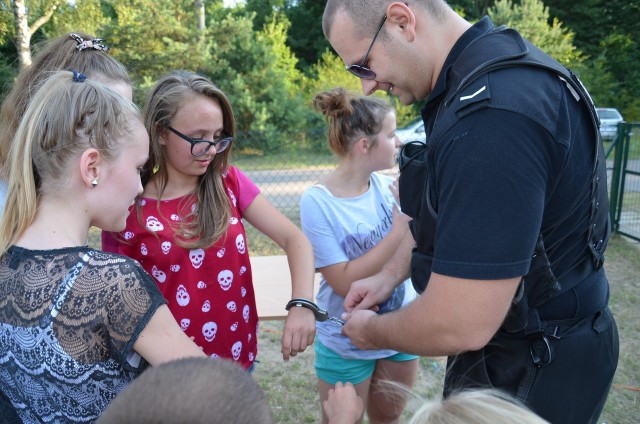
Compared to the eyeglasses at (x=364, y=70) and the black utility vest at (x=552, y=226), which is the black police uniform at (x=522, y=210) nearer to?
the black utility vest at (x=552, y=226)

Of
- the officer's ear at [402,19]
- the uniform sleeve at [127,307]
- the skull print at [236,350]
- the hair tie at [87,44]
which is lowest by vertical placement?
the skull print at [236,350]

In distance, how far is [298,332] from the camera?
6.91ft

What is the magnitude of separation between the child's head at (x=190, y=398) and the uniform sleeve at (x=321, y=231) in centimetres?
152

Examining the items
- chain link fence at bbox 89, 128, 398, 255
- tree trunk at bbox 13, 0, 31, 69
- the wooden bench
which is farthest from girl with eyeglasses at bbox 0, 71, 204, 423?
tree trunk at bbox 13, 0, 31, 69

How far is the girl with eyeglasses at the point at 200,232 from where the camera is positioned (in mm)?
2010

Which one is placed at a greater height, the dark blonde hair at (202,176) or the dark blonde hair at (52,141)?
the dark blonde hair at (52,141)

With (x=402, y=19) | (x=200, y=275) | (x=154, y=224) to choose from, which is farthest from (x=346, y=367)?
(x=402, y=19)

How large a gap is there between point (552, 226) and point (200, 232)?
1220 mm

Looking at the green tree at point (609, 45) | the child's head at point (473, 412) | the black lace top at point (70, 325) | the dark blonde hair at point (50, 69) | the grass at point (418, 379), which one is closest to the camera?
the child's head at point (473, 412)

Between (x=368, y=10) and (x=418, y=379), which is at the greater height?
(x=368, y=10)

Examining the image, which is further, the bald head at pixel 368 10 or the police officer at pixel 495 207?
the bald head at pixel 368 10

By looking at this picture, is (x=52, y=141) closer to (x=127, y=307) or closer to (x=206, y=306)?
(x=127, y=307)

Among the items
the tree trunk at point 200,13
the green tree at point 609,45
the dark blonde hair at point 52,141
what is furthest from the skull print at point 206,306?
the green tree at point 609,45

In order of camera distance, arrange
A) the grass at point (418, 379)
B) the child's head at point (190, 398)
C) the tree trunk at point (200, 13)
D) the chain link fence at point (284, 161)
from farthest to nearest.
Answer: the tree trunk at point (200, 13) → the chain link fence at point (284, 161) → the grass at point (418, 379) → the child's head at point (190, 398)
